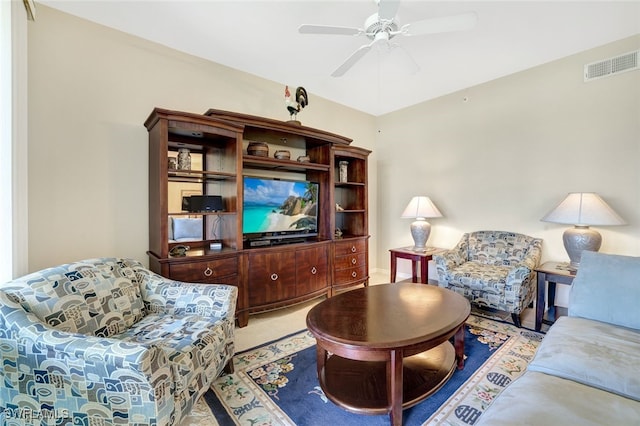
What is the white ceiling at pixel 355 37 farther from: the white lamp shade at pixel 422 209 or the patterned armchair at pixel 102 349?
the patterned armchair at pixel 102 349

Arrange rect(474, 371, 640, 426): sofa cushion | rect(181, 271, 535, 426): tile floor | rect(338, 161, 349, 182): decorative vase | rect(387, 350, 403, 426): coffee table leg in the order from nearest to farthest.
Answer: rect(474, 371, 640, 426): sofa cushion → rect(387, 350, 403, 426): coffee table leg → rect(181, 271, 535, 426): tile floor → rect(338, 161, 349, 182): decorative vase

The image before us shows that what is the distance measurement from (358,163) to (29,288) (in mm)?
3541

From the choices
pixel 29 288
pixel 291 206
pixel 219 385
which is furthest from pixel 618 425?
pixel 291 206

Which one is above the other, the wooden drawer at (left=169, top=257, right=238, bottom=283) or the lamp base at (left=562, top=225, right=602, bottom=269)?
the lamp base at (left=562, top=225, right=602, bottom=269)

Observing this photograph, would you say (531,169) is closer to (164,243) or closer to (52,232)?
(164,243)

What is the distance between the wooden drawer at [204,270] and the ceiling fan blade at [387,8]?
2283 mm

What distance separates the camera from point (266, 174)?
3572 mm

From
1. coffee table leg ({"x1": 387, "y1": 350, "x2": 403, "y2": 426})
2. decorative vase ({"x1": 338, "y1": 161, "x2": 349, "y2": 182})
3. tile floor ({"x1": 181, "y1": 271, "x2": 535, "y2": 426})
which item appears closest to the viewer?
coffee table leg ({"x1": 387, "y1": 350, "x2": 403, "y2": 426})

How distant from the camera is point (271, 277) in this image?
2.97 m

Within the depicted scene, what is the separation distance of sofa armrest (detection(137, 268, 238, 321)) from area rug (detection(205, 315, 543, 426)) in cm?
48

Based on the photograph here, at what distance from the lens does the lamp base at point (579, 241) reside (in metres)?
2.65

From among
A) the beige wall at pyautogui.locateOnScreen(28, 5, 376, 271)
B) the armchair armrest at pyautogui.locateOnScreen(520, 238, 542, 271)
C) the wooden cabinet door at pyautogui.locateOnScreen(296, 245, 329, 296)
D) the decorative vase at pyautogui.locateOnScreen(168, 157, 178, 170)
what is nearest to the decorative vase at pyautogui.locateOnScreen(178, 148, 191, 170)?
the decorative vase at pyautogui.locateOnScreen(168, 157, 178, 170)

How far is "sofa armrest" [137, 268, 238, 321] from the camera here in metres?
2.00

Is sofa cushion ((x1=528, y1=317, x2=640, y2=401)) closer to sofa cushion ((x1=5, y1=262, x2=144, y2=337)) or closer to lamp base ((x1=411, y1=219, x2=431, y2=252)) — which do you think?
lamp base ((x1=411, y1=219, x2=431, y2=252))
